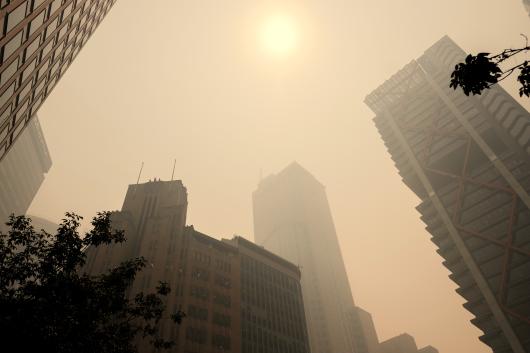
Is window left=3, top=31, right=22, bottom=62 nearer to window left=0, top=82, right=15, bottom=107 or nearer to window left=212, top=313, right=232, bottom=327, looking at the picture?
window left=0, top=82, right=15, bottom=107

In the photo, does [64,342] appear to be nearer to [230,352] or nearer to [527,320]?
[230,352]

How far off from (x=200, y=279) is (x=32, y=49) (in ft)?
228

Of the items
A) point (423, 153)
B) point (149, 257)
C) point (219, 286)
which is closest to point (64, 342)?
point (149, 257)

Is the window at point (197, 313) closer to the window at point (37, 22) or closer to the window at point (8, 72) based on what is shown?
the window at point (8, 72)

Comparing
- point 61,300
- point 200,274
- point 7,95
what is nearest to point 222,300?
point 200,274

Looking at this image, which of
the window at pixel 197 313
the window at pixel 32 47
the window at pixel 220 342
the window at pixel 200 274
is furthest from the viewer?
the window at pixel 200 274

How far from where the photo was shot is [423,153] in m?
114

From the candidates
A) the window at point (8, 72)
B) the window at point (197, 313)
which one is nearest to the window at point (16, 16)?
the window at point (8, 72)

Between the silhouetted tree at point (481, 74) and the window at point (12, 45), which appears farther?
the window at point (12, 45)

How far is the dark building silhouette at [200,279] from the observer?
77.5 m

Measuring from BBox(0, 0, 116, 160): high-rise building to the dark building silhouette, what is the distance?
50.4 metres

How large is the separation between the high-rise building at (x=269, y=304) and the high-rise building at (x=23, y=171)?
286ft

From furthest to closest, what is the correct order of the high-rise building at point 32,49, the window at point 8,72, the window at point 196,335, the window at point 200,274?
1. the window at point 200,274
2. the window at point 196,335
3. the window at point 8,72
4. the high-rise building at point 32,49

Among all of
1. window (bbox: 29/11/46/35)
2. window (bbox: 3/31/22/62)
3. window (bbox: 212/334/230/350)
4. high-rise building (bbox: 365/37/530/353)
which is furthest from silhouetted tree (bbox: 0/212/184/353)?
high-rise building (bbox: 365/37/530/353)
